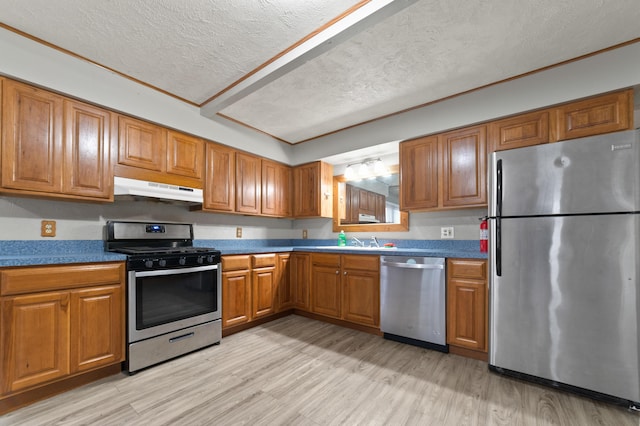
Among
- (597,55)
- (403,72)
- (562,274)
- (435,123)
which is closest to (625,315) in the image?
(562,274)

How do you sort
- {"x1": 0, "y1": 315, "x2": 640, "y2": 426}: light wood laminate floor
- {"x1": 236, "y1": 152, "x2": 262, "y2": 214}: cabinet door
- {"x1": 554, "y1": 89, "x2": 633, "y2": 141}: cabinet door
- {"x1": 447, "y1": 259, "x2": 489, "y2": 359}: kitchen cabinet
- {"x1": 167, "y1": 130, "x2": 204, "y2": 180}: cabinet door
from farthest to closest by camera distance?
{"x1": 236, "y1": 152, "x2": 262, "y2": 214}: cabinet door → {"x1": 167, "y1": 130, "x2": 204, "y2": 180}: cabinet door → {"x1": 447, "y1": 259, "x2": 489, "y2": 359}: kitchen cabinet → {"x1": 554, "y1": 89, "x2": 633, "y2": 141}: cabinet door → {"x1": 0, "y1": 315, "x2": 640, "y2": 426}: light wood laminate floor

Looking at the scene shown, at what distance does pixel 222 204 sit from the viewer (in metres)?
3.35

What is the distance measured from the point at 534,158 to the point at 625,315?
117cm

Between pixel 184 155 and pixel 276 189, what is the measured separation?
4.64 feet

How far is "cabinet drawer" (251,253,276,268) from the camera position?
3303mm

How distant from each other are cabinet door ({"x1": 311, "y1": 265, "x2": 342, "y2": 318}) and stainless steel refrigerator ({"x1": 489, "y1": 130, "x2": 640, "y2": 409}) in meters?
1.60

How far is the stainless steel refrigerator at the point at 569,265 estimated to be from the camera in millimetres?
1786

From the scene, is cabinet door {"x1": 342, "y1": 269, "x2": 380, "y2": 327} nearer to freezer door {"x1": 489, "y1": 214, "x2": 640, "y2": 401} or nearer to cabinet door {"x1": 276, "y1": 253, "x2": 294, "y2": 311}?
cabinet door {"x1": 276, "y1": 253, "x2": 294, "y2": 311}

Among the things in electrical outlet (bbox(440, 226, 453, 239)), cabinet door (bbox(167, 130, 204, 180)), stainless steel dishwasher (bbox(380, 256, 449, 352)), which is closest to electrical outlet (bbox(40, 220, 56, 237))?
cabinet door (bbox(167, 130, 204, 180))

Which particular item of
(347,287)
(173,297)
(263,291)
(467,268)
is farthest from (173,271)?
(467,268)

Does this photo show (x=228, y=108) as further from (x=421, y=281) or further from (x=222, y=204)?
(x=421, y=281)

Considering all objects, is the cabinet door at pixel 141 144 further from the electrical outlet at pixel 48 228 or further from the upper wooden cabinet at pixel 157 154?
the electrical outlet at pixel 48 228

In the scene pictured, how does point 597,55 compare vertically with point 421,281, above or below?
above

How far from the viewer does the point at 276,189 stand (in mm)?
4121
